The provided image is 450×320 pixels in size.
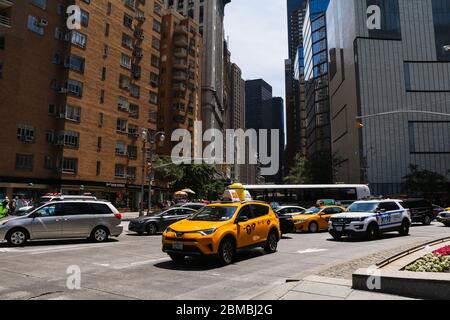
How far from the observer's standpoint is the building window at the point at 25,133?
4169 centimetres

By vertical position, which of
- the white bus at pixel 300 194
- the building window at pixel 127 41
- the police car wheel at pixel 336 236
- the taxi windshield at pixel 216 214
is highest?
the building window at pixel 127 41

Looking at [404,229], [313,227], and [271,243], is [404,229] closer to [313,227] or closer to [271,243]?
[313,227]

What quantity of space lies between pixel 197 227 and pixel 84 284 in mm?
3354

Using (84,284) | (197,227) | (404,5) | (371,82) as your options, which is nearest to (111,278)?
(84,284)

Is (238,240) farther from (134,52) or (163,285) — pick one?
(134,52)

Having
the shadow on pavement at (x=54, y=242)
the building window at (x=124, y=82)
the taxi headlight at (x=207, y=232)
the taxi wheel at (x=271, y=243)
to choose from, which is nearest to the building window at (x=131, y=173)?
the building window at (x=124, y=82)

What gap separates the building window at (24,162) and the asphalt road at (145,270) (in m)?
30.2

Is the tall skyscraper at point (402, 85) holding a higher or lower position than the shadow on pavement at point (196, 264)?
higher

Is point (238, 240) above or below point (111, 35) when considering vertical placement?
below

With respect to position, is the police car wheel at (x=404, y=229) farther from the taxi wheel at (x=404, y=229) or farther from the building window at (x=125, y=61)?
the building window at (x=125, y=61)

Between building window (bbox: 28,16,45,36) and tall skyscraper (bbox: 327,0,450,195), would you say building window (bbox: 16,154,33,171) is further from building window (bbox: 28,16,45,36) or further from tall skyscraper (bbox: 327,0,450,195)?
tall skyscraper (bbox: 327,0,450,195)

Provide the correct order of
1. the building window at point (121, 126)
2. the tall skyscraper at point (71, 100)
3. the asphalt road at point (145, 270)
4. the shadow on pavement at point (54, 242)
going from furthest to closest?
1. the building window at point (121, 126)
2. the tall skyscraper at point (71, 100)
3. the shadow on pavement at point (54, 242)
4. the asphalt road at point (145, 270)

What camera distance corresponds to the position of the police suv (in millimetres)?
16781

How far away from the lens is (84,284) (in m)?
8.13
